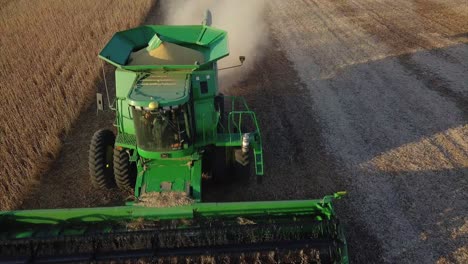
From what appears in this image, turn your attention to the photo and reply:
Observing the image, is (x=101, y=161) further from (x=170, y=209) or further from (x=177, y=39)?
(x=177, y=39)

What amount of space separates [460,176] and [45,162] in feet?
25.9

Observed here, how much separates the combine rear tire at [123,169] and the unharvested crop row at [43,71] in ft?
6.40

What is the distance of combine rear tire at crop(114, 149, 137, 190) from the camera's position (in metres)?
7.11

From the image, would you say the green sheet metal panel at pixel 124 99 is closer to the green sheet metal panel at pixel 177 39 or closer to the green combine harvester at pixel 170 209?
the green combine harvester at pixel 170 209

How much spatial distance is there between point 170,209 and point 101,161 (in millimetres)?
1851

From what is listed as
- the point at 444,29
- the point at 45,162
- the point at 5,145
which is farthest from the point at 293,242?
the point at 444,29

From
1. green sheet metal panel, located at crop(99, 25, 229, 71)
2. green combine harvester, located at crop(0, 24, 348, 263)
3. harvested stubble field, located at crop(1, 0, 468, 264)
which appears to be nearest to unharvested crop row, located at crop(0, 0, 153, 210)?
harvested stubble field, located at crop(1, 0, 468, 264)

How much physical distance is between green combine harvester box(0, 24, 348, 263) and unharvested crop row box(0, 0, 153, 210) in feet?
6.93

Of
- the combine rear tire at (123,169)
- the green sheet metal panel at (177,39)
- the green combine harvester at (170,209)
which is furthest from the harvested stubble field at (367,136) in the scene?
the green sheet metal panel at (177,39)

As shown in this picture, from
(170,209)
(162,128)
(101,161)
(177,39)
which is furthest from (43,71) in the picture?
(170,209)

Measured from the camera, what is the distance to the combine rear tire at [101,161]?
7.22 meters

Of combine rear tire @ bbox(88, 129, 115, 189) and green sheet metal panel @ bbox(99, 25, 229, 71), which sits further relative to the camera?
green sheet metal panel @ bbox(99, 25, 229, 71)

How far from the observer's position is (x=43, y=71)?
12.5 meters

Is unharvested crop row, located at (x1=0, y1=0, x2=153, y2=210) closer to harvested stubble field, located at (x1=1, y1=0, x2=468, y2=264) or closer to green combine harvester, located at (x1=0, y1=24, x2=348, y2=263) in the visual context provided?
harvested stubble field, located at (x1=1, y1=0, x2=468, y2=264)
